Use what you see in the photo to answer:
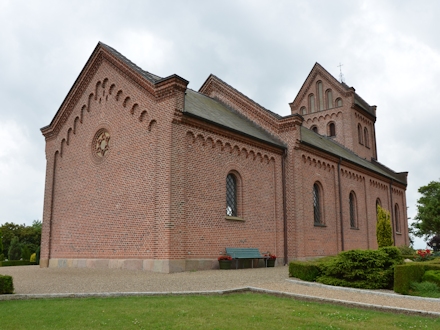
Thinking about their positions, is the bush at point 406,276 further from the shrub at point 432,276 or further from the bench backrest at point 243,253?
the bench backrest at point 243,253

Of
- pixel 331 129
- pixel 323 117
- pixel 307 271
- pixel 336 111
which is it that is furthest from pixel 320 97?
pixel 307 271

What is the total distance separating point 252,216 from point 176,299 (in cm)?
1040

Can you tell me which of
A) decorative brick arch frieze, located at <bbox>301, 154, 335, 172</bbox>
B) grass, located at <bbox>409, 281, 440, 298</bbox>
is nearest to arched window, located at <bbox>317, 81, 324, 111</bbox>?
decorative brick arch frieze, located at <bbox>301, 154, 335, 172</bbox>

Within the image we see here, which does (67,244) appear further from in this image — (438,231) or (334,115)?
(438,231)

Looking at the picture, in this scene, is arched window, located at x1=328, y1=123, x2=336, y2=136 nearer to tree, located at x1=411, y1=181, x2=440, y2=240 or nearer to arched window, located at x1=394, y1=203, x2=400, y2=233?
arched window, located at x1=394, y1=203, x2=400, y2=233

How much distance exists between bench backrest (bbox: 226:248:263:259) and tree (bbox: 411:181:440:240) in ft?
116

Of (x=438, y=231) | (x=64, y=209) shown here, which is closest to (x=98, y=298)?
(x=64, y=209)

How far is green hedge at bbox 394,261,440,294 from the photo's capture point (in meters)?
10.9

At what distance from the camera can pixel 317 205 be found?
24172mm

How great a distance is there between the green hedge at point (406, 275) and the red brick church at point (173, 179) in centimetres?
751

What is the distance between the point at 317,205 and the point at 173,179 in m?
11.5

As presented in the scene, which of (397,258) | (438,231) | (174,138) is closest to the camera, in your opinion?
(397,258)

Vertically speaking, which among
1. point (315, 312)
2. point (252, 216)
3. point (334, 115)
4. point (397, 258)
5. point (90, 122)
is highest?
point (334, 115)

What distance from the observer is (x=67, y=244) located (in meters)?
19.9
